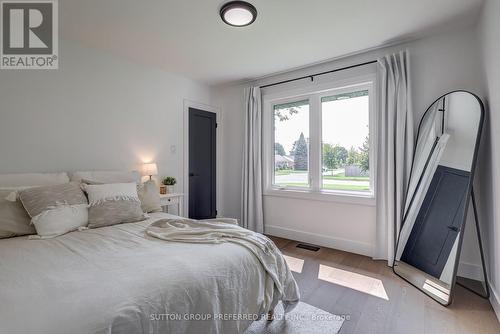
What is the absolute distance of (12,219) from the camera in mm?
1865

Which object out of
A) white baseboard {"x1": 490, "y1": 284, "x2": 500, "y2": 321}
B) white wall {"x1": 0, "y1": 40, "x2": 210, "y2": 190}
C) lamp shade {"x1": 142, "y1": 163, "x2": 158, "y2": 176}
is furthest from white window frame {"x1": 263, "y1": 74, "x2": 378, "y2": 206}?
lamp shade {"x1": 142, "y1": 163, "x2": 158, "y2": 176}

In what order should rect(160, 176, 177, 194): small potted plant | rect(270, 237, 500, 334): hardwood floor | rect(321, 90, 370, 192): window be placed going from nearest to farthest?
1. rect(270, 237, 500, 334): hardwood floor
2. rect(321, 90, 370, 192): window
3. rect(160, 176, 177, 194): small potted plant

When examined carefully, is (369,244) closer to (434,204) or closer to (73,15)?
(434,204)

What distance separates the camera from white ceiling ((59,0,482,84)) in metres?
2.16

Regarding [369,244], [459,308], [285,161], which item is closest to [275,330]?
[459,308]

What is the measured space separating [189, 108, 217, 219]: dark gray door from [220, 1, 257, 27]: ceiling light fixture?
2003 millimetres

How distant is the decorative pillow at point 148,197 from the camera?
2.62 meters

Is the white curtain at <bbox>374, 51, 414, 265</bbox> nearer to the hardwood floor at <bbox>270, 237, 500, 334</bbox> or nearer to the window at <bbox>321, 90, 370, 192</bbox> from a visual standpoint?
the window at <bbox>321, 90, 370, 192</bbox>

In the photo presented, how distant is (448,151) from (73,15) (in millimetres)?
3832

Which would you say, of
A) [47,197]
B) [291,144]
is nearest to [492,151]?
[291,144]

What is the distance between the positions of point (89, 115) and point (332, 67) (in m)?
3.16

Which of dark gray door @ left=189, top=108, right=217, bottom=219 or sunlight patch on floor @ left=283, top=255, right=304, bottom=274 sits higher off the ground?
dark gray door @ left=189, top=108, right=217, bottom=219

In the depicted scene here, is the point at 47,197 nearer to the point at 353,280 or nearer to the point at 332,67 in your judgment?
the point at 353,280

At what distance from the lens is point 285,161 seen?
3943 mm
